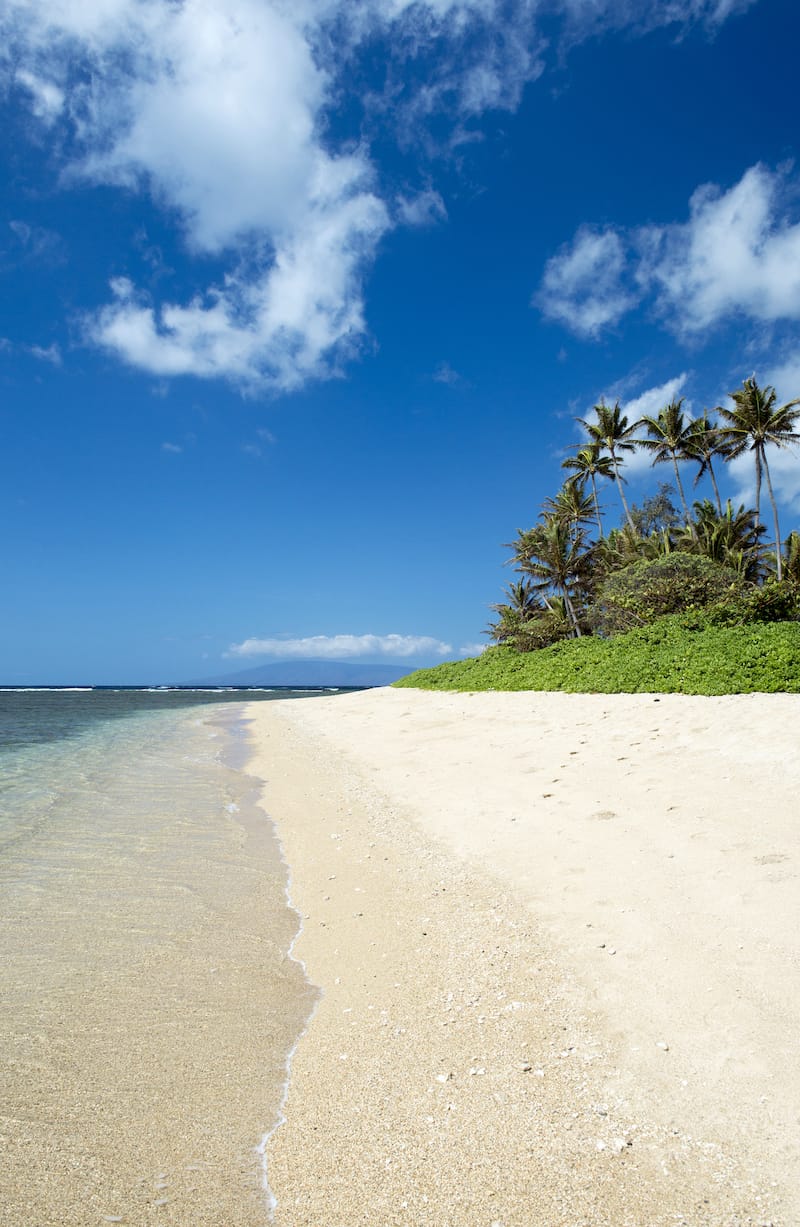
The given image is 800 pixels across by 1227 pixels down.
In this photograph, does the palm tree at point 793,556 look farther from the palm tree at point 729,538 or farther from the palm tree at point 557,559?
the palm tree at point 557,559

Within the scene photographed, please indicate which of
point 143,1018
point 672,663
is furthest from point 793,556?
point 143,1018

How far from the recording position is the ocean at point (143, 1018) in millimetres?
2740

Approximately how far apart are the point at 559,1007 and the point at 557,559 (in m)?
36.5

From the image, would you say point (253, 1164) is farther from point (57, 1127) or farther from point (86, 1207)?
point (57, 1127)

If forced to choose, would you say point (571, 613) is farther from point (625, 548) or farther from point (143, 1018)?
point (143, 1018)

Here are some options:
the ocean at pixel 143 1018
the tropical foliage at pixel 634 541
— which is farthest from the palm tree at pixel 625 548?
the ocean at pixel 143 1018

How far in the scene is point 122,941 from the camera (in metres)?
5.43

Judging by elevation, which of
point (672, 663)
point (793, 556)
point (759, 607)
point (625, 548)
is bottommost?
point (672, 663)

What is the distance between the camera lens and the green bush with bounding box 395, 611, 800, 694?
14711 millimetres

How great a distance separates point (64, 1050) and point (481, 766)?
8.48m

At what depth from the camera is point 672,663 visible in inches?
686

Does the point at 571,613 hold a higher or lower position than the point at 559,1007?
higher

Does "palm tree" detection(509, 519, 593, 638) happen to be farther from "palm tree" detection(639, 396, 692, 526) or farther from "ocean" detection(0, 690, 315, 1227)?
"ocean" detection(0, 690, 315, 1227)

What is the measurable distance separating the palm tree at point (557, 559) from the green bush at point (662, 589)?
342 inches
